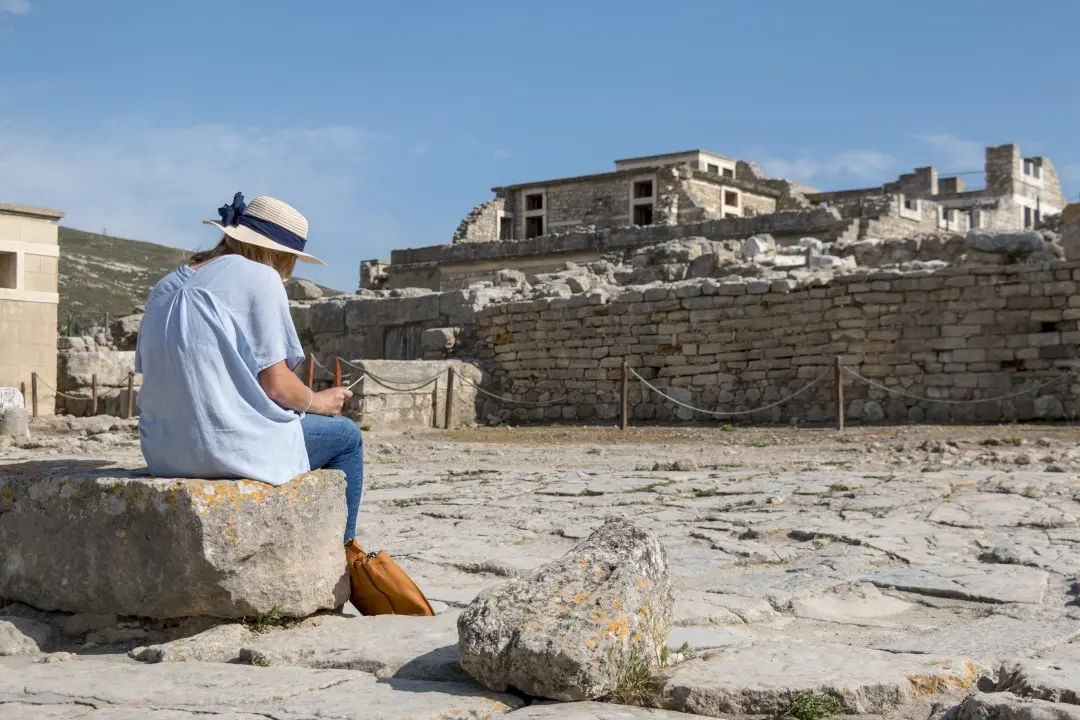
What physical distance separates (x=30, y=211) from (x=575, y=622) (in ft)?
61.3

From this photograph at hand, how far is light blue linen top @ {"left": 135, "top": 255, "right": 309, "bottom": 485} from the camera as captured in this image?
3.47 meters

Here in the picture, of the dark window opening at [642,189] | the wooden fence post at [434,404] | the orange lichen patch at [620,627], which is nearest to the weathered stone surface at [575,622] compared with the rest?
the orange lichen patch at [620,627]

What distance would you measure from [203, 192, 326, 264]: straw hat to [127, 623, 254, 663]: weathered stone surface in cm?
127

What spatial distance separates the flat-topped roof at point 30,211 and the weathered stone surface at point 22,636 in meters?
17.1

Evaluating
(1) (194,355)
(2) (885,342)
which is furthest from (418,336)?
(1) (194,355)

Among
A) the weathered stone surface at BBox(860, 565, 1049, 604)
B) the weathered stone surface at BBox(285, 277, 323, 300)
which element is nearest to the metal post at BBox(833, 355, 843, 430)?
the weathered stone surface at BBox(860, 565, 1049, 604)

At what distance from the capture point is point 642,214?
3216 centimetres

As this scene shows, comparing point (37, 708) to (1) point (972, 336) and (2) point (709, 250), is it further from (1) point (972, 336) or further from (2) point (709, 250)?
(2) point (709, 250)

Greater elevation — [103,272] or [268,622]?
[103,272]

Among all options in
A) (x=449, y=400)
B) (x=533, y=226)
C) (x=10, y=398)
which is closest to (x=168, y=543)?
(x=449, y=400)

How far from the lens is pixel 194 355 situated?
3471mm

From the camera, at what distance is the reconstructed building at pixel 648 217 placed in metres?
22.8

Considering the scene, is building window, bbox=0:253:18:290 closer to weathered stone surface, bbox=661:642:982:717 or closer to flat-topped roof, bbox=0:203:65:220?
flat-topped roof, bbox=0:203:65:220

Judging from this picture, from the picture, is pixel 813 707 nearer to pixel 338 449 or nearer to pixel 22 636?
pixel 338 449
